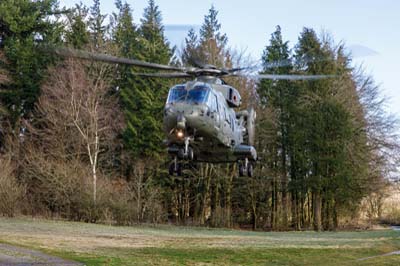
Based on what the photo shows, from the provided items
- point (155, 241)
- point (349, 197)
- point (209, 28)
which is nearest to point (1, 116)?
point (209, 28)

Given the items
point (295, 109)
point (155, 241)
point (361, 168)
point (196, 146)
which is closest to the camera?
point (196, 146)

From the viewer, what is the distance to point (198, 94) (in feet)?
43.9

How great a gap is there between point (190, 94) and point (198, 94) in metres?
0.21

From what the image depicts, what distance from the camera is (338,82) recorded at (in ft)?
113

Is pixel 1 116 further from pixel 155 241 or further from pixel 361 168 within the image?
pixel 361 168

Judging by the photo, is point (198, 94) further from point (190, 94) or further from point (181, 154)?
point (181, 154)

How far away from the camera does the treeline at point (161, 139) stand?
32.4 meters

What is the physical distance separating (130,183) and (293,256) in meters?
18.1

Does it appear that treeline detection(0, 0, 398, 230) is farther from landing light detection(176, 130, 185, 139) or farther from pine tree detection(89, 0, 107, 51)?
landing light detection(176, 130, 185, 139)

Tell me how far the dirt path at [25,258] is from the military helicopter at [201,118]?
3.96 m

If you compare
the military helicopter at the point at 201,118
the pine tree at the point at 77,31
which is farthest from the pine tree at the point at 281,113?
the military helicopter at the point at 201,118

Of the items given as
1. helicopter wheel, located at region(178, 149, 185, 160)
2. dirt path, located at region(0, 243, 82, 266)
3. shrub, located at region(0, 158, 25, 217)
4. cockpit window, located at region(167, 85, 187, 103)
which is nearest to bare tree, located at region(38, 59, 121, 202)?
shrub, located at region(0, 158, 25, 217)

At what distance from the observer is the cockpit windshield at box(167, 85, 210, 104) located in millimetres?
13273

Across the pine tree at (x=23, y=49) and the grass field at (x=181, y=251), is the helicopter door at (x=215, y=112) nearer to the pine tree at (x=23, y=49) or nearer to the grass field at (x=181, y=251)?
the grass field at (x=181, y=251)
